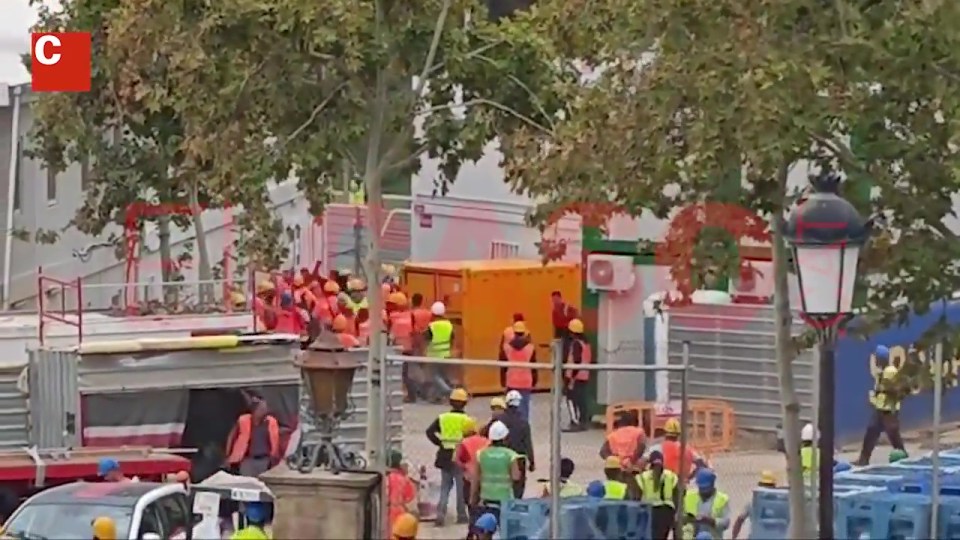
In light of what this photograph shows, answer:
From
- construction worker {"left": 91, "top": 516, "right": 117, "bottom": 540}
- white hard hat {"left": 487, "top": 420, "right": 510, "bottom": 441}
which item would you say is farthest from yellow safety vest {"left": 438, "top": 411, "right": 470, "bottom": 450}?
construction worker {"left": 91, "top": 516, "right": 117, "bottom": 540}

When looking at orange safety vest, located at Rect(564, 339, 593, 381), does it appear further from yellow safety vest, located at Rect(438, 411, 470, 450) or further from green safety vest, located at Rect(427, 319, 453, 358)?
yellow safety vest, located at Rect(438, 411, 470, 450)

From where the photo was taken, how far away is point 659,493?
652 inches

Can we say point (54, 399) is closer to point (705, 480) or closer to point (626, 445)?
point (626, 445)

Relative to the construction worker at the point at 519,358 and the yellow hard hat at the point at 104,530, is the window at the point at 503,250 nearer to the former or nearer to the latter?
the construction worker at the point at 519,358

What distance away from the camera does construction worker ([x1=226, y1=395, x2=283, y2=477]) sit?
2148 centimetres

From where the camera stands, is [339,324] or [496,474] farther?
[339,324]

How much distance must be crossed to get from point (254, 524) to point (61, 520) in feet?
7.01

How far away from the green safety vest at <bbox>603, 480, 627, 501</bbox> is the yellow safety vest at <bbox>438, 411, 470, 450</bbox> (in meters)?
3.61

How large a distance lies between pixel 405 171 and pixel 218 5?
137 inches

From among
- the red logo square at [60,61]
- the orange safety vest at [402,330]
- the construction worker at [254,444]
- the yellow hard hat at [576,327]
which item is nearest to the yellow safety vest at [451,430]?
the construction worker at [254,444]

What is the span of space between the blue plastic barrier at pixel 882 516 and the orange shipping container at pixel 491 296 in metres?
14.3

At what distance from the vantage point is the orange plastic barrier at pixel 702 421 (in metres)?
24.1

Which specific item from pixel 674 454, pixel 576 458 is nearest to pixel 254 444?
pixel 576 458

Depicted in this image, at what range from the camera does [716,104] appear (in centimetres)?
A: 1382
